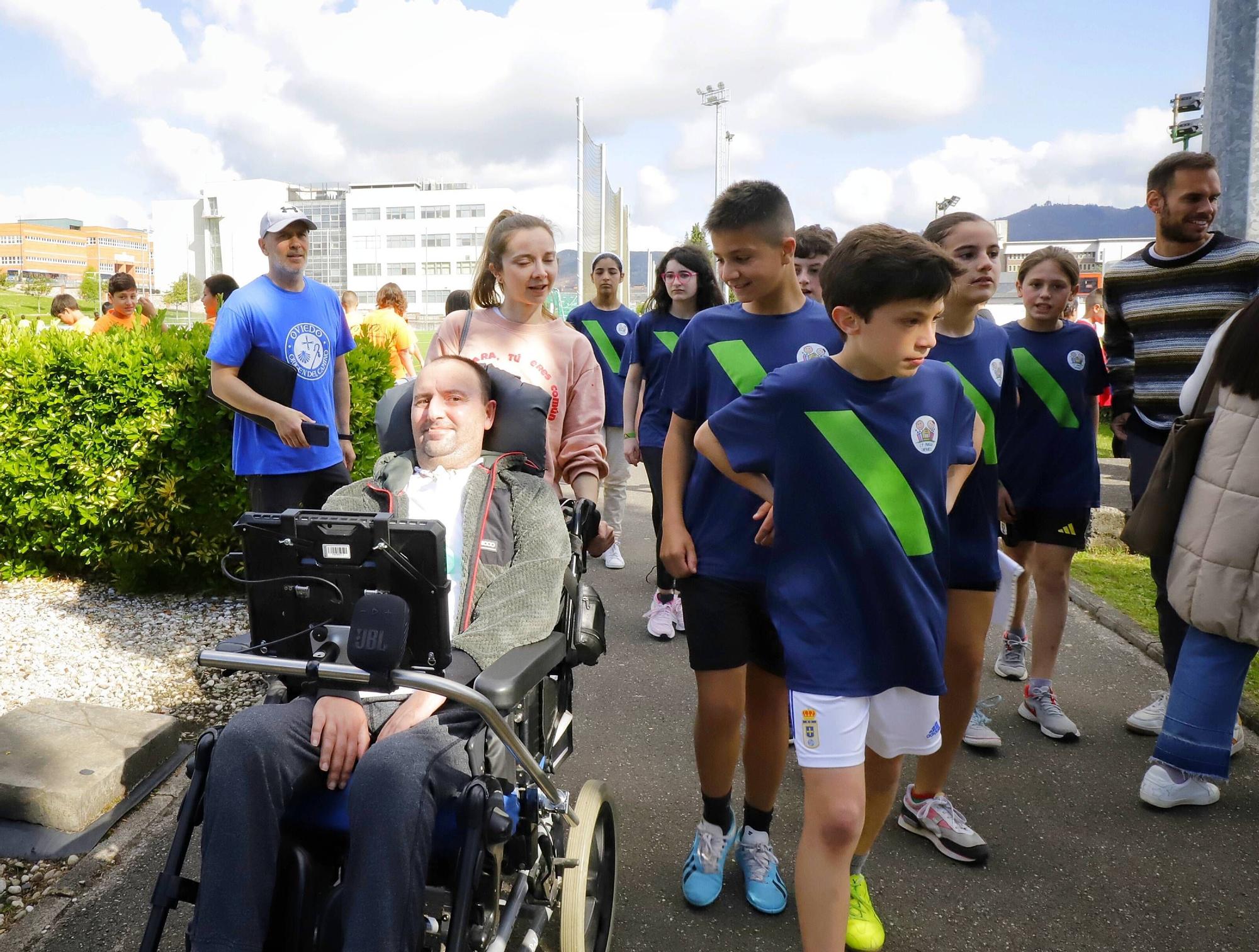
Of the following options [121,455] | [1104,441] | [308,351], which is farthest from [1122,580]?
[1104,441]

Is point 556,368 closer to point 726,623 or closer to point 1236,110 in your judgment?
point 726,623

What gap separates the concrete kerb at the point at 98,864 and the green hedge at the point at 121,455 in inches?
89.3

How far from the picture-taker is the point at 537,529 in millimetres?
2645

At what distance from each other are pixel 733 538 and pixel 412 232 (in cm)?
9385

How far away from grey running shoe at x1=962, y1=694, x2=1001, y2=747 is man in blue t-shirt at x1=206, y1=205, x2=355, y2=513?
3.11 metres

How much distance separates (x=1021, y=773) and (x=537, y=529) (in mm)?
2485

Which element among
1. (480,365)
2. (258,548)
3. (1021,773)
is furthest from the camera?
(1021,773)

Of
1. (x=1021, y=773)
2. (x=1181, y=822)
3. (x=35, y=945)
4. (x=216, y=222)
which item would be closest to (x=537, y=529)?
(x=35, y=945)

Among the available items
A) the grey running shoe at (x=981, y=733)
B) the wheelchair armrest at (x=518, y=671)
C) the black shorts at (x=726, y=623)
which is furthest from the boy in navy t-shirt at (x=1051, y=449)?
the wheelchair armrest at (x=518, y=671)

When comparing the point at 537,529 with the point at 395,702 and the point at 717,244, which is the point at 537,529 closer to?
the point at 395,702

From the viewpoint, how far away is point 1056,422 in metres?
4.18

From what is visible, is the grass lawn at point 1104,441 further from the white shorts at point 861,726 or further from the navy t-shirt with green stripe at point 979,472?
the white shorts at point 861,726

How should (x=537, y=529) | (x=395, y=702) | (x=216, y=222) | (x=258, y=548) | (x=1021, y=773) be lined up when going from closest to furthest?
(x=258, y=548) < (x=395, y=702) < (x=537, y=529) < (x=1021, y=773) < (x=216, y=222)

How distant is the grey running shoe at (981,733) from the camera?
13.3 feet
